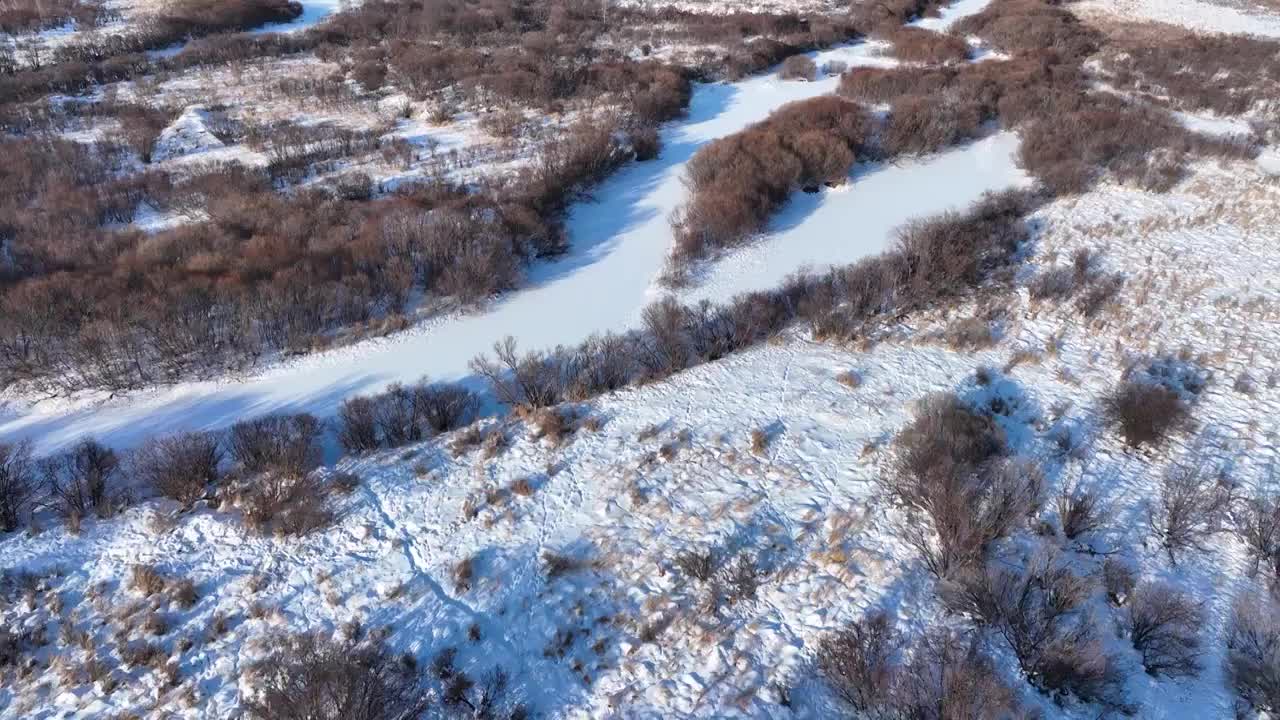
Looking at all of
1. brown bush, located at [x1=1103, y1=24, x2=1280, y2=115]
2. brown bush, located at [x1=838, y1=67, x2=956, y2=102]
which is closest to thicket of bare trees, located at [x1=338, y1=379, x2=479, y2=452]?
brown bush, located at [x1=838, y1=67, x2=956, y2=102]

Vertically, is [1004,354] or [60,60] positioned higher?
[60,60]

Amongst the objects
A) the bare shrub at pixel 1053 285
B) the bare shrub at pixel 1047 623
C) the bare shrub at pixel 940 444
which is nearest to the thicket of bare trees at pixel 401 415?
the bare shrub at pixel 940 444

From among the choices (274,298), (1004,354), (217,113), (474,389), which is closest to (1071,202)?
(1004,354)

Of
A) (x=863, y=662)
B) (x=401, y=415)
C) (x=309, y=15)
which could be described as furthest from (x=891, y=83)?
(x=309, y=15)

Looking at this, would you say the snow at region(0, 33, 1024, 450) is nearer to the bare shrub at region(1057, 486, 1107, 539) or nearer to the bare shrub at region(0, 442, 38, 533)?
the bare shrub at region(0, 442, 38, 533)

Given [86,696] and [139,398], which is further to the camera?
[139,398]

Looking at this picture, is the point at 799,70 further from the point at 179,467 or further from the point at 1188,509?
the point at 179,467

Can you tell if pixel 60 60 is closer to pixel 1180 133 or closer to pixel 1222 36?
pixel 1180 133
